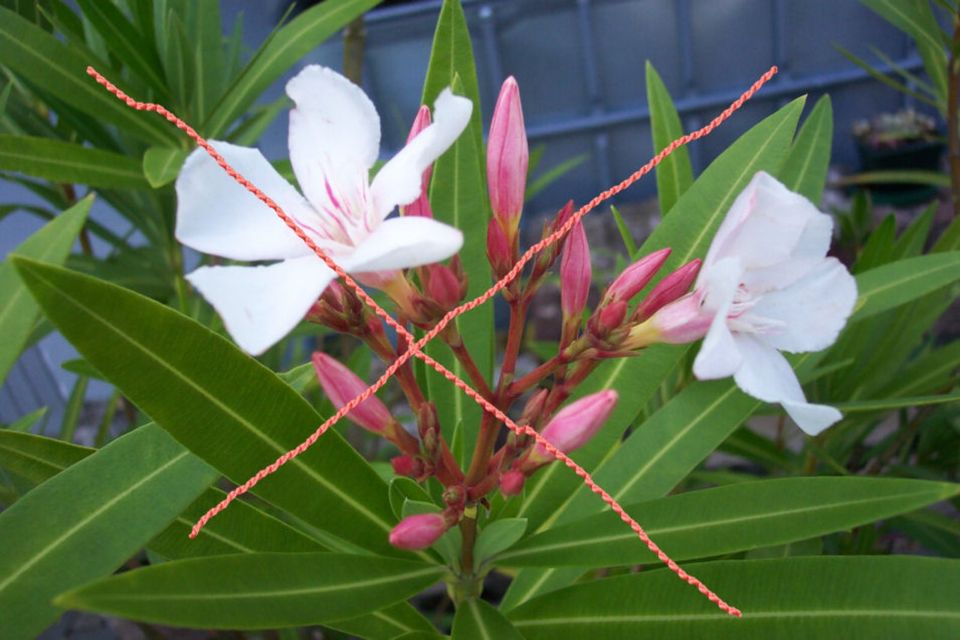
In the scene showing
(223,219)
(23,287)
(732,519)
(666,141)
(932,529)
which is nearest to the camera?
(223,219)

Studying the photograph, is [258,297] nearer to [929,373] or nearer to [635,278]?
[635,278]

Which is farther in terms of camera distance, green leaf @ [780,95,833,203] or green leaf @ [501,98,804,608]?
green leaf @ [780,95,833,203]

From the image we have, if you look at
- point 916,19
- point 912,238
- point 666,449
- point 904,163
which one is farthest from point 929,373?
point 904,163

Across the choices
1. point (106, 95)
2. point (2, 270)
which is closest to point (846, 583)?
point (2, 270)

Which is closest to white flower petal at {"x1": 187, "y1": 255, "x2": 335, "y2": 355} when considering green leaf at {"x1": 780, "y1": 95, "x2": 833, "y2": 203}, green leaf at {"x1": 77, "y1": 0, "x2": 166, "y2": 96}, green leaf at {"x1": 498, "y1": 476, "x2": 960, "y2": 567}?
green leaf at {"x1": 498, "y1": 476, "x2": 960, "y2": 567}

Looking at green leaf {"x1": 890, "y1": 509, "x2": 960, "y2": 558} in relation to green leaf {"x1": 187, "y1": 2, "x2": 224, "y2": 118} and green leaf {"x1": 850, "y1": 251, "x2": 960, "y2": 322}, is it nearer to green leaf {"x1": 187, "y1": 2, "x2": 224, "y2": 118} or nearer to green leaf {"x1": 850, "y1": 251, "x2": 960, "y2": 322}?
green leaf {"x1": 850, "y1": 251, "x2": 960, "y2": 322}

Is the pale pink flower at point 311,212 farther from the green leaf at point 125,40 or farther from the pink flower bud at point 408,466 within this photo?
the green leaf at point 125,40
